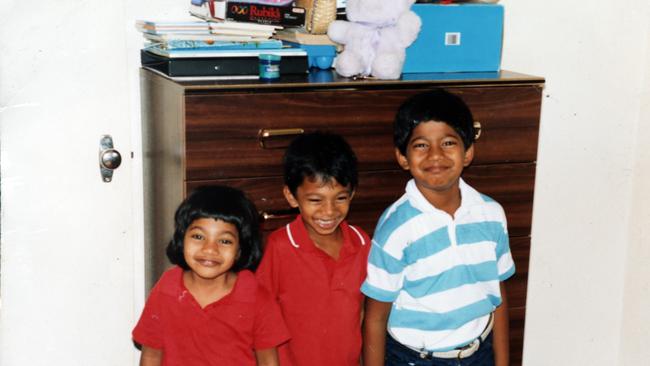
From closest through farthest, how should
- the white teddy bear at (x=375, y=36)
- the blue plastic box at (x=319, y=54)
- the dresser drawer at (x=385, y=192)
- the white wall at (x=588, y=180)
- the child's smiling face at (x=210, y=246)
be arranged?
the child's smiling face at (x=210, y=246) → the dresser drawer at (x=385, y=192) → the white teddy bear at (x=375, y=36) → the blue plastic box at (x=319, y=54) → the white wall at (x=588, y=180)

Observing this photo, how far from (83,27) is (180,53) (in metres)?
0.35

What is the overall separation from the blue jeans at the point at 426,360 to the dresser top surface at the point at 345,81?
1.96 feet

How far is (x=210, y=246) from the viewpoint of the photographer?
1.87 metres

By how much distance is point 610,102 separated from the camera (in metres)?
2.93

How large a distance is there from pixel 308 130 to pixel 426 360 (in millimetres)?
585

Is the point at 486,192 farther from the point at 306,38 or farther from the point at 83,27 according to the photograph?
the point at 83,27

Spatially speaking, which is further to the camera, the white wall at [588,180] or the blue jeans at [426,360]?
the white wall at [588,180]

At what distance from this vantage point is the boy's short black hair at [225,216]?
1885 millimetres

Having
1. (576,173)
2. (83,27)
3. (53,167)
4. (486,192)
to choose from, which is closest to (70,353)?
(53,167)

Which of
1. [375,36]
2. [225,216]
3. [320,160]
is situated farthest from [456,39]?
[225,216]

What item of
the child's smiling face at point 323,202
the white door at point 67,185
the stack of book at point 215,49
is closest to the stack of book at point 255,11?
the stack of book at point 215,49

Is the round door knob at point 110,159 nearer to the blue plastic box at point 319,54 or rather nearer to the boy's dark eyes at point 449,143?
the blue plastic box at point 319,54

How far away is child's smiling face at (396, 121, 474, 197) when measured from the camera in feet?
6.59

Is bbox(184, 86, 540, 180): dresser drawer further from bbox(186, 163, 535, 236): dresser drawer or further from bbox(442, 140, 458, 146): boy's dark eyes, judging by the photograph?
bbox(442, 140, 458, 146): boy's dark eyes
